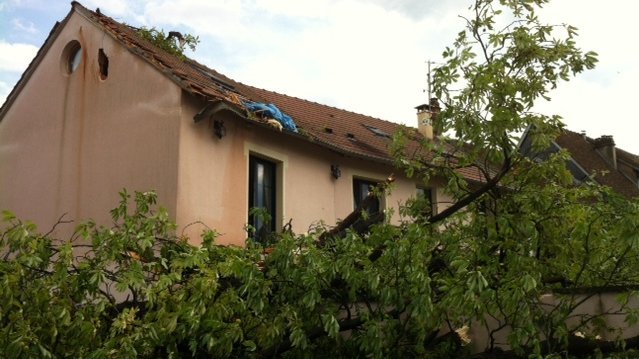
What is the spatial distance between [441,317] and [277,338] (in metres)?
1.39

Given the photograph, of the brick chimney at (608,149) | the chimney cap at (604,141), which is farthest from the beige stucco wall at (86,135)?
the chimney cap at (604,141)

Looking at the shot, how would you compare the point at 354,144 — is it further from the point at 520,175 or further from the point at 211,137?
the point at 520,175

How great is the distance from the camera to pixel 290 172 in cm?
1156

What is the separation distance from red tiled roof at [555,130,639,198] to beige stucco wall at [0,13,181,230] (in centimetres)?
2092

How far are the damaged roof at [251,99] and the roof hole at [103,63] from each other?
0.42 m

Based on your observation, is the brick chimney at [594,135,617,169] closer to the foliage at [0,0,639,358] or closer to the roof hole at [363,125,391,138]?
the roof hole at [363,125,391,138]

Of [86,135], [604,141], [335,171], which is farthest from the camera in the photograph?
[604,141]

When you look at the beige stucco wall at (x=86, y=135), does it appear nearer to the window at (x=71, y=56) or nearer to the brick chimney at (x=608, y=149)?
the window at (x=71, y=56)

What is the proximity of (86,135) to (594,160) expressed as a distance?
78.7ft

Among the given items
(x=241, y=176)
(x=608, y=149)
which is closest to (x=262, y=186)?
(x=241, y=176)

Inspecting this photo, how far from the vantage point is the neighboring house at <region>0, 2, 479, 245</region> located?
10.0m

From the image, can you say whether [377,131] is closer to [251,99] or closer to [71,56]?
[251,99]

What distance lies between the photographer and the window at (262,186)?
36.5 feet

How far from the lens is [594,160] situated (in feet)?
95.7
